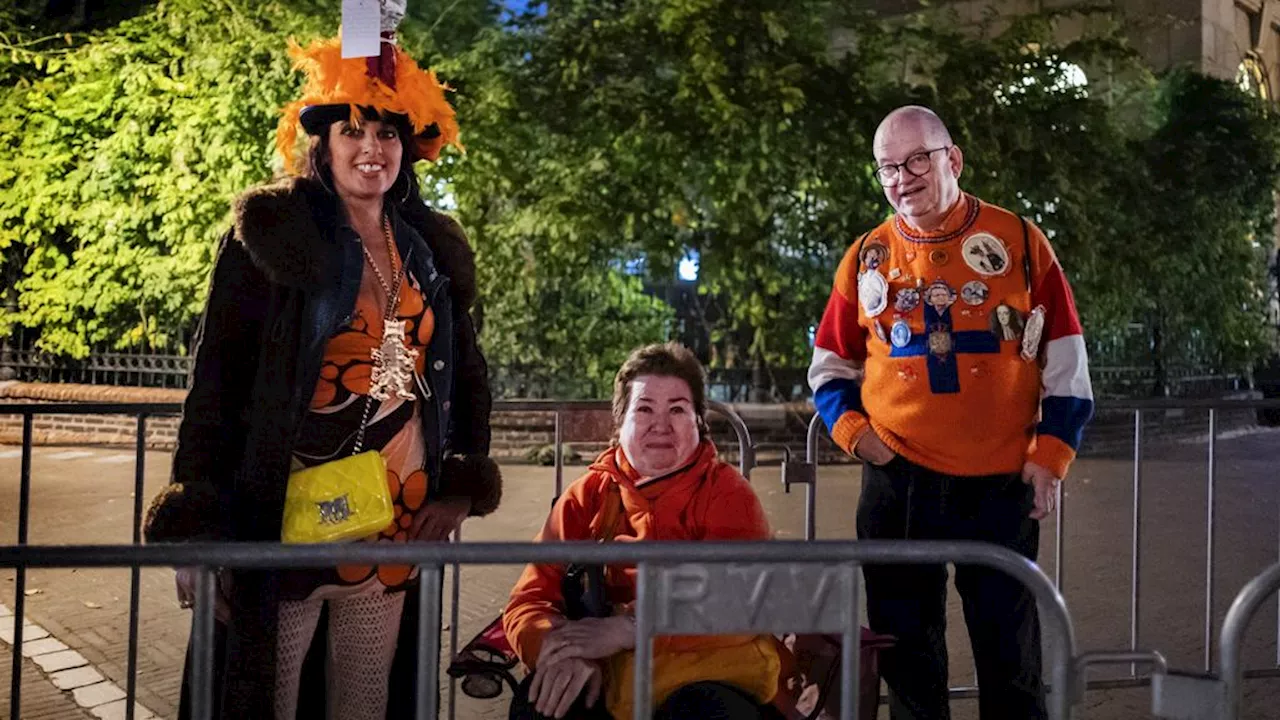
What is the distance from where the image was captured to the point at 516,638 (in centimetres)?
309

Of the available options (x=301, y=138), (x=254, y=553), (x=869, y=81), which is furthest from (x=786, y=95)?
(x=254, y=553)

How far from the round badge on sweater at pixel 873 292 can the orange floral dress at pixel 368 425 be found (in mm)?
1254

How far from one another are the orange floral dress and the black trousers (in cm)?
134

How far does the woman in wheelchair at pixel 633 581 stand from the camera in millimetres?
2949

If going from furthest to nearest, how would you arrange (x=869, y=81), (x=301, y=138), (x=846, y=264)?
(x=869, y=81) → (x=846, y=264) → (x=301, y=138)

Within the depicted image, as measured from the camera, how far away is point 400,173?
123 inches

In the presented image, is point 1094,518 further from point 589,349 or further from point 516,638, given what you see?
point 516,638

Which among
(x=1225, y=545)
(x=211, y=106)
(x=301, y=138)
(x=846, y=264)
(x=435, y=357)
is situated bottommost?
(x=1225, y=545)

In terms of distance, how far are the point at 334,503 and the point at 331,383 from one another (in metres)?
0.29

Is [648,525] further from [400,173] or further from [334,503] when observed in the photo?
[400,173]

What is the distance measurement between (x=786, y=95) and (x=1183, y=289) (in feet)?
25.9

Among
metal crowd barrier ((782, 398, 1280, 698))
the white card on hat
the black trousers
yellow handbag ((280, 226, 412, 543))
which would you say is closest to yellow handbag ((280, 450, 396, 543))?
yellow handbag ((280, 226, 412, 543))

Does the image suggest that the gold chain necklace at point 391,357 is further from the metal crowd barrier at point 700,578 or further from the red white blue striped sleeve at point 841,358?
the red white blue striped sleeve at point 841,358

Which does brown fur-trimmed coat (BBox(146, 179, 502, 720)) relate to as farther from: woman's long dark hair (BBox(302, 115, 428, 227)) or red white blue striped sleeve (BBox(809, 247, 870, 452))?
red white blue striped sleeve (BBox(809, 247, 870, 452))
